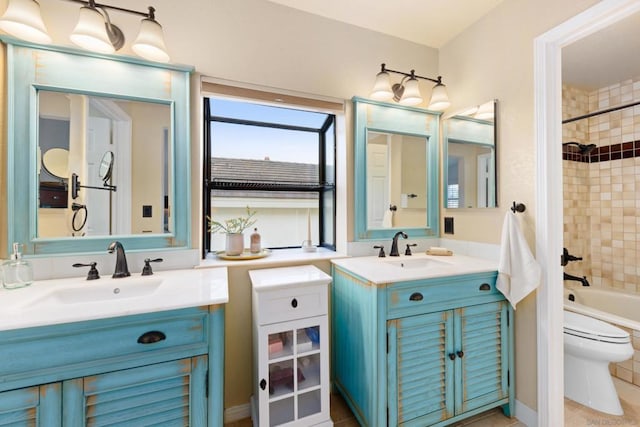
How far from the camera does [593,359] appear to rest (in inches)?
64.7

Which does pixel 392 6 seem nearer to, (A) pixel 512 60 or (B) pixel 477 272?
(A) pixel 512 60

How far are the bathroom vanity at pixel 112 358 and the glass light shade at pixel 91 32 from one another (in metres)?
1.11

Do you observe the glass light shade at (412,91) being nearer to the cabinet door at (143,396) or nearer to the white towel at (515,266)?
the white towel at (515,266)

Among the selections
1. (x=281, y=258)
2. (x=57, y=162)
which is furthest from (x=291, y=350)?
(x=57, y=162)

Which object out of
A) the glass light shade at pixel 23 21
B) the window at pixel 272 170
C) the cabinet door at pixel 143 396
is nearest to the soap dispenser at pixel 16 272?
the cabinet door at pixel 143 396

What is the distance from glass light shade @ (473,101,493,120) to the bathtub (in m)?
1.55

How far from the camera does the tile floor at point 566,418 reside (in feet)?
4.95

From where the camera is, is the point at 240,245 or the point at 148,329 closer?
the point at 148,329

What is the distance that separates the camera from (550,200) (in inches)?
55.7

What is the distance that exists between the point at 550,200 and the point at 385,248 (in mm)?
985

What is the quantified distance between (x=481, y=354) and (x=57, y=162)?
2433mm

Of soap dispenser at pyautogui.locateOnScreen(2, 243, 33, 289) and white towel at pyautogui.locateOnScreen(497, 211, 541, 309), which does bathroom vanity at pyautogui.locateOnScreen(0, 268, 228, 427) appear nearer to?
soap dispenser at pyautogui.locateOnScreen(2, 243, 33, 289)

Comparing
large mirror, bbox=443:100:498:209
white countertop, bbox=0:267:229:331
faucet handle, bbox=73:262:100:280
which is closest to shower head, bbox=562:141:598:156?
large mirror, bbox=443:100:498:209

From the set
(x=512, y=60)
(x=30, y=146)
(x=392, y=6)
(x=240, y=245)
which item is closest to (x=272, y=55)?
(x=392, y=6)
